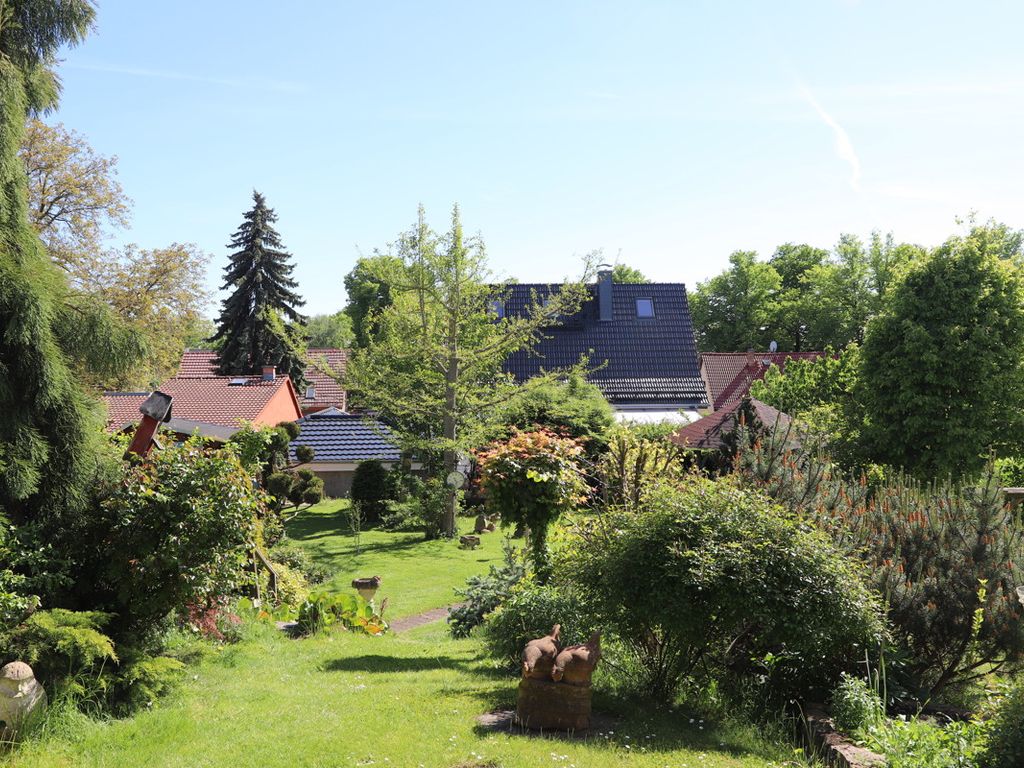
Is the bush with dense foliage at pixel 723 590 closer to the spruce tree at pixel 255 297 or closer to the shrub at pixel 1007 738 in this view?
the shrub at pixel 1007 738

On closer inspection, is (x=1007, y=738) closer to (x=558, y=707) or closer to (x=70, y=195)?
(x=558, y=707)

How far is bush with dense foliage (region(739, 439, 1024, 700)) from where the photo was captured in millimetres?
7441

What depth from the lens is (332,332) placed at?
8881 centimetres

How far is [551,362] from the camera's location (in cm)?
3444

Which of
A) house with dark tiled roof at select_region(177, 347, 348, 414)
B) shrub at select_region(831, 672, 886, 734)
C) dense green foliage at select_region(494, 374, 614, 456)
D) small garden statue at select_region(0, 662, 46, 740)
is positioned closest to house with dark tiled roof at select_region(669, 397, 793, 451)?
dense green foliage at select_region(494, 374, 614, 456)

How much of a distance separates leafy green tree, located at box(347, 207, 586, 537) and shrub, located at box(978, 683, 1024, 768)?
1645 cm

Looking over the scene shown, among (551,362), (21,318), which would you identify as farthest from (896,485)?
(551,362)

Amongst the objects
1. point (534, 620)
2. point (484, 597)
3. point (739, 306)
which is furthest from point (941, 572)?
point (739, 306)

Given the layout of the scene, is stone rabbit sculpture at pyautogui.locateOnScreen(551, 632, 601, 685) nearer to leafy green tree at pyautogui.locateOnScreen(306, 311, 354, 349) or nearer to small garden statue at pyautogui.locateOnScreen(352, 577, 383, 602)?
small garden statue at pyautogui.locateOnScreen(352, 577, 383, 602)

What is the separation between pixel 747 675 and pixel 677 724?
147 cm

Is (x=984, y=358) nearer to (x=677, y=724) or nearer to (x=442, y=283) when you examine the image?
(x=442, y=283)

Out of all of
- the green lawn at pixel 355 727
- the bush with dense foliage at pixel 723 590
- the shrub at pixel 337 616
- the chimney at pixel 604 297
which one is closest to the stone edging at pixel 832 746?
the green lawn at pixel 355 727

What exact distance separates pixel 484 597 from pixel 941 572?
222 inches

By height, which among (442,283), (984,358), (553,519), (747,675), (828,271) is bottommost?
(747,675)
